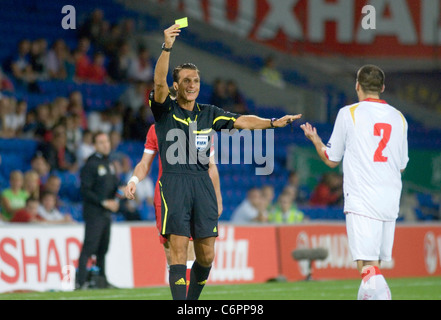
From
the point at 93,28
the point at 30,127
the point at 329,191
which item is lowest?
the point at 329,191

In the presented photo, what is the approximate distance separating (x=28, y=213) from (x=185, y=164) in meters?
6.57

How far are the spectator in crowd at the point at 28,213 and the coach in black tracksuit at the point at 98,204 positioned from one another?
4.21ft

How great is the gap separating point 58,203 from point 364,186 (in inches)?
349

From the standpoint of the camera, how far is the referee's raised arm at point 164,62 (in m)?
7.67

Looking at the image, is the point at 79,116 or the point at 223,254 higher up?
the point at 79,116

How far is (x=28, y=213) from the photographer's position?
1410 centimetres

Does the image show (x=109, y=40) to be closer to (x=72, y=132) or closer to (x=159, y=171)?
(x=72, y=132)

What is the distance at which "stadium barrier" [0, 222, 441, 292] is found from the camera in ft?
42.9

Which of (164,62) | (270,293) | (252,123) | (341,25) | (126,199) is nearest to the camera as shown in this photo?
(164,62)

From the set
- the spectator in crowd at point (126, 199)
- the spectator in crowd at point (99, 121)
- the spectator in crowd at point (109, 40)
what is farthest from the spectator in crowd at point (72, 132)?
the spectator in crowd at point (109, 40)

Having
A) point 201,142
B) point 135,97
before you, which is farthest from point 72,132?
point 201,142

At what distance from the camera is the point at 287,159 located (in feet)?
73.3

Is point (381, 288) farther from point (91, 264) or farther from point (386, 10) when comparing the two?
point (386, 10)

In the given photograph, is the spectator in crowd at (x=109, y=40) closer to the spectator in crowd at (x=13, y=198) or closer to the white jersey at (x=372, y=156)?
the spectator in crowd at (x=13, y=198)
